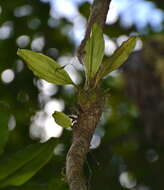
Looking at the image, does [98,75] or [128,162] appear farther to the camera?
[128,162]

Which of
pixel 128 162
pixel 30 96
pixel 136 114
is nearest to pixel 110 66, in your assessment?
pixel 30 96

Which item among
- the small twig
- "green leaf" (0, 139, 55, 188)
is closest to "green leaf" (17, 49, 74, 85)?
the small twig

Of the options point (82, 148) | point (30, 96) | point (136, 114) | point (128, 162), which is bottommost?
point (136, 114)

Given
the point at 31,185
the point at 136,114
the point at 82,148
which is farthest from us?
the point at 136,114

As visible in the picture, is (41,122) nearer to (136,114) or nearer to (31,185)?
(31,185)

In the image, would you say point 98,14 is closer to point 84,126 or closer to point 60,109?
point 84,126

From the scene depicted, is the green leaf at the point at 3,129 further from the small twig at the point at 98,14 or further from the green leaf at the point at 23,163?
the small twig at the point at 98,14
